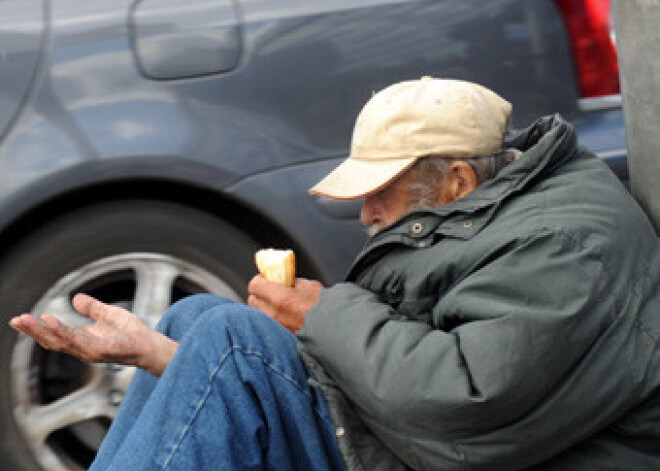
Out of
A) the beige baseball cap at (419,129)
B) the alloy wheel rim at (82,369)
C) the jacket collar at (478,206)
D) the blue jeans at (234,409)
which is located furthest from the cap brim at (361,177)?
the alloy wheel rim at (82,369)

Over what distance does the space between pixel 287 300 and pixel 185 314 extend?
260mm

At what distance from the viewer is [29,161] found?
3600mm

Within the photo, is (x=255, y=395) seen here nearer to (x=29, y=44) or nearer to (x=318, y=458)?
(x=318, y=458)

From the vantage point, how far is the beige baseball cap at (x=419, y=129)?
102 inches

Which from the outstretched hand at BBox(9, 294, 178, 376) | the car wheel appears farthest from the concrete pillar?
the car wheel

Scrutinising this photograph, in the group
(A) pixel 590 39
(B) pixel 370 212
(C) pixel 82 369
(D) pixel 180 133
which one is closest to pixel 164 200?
(D) pixel 180 133

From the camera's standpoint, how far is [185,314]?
9.43 feet

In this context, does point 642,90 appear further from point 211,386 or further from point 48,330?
point 48,330

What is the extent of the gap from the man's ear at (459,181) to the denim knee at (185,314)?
1.84 feet

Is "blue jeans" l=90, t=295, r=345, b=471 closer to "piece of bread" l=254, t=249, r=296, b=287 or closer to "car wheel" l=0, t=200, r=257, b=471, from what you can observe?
→ "piece of bread" l=254, t=249, r=296, b=287

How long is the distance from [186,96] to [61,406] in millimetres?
932

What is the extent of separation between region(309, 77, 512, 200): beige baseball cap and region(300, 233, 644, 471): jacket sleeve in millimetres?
367

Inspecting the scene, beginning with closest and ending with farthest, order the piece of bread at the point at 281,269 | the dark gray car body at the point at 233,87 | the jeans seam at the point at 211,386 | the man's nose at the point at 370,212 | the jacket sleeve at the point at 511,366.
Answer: the jacket sleeve at the point at 511,366
the jeans seam at the point at 211,386
the man's nose at the point at 370,212
the piece of bread at the point at 281,269
the dark gray car body at the point at 233,87

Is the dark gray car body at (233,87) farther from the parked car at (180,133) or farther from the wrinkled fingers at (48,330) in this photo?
the wrinkled fingers at (48,330)
